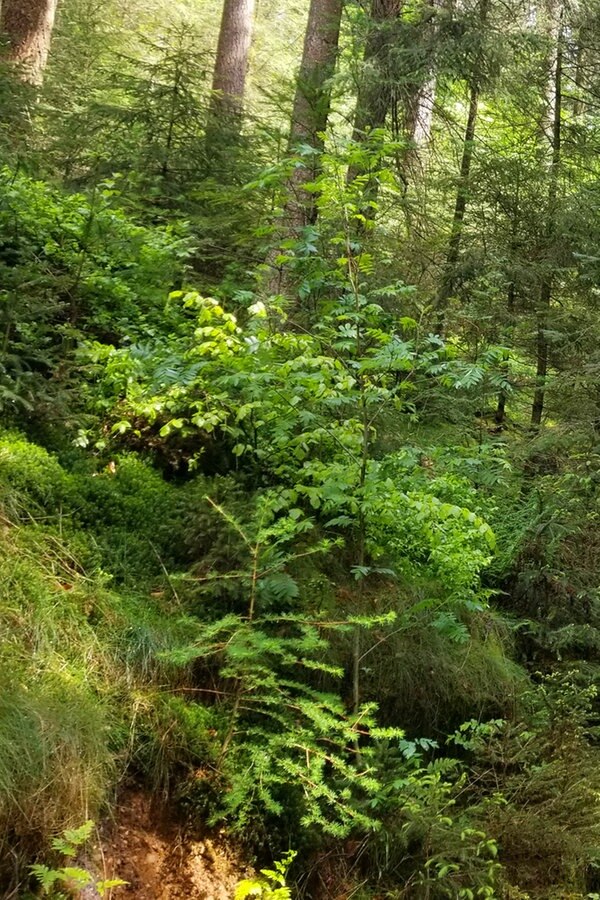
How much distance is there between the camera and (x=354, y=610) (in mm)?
4438

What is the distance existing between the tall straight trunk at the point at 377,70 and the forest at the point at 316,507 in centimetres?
4

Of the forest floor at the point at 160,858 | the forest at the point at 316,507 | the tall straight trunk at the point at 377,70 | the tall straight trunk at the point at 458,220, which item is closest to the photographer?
the forest floor at the point at 160,858

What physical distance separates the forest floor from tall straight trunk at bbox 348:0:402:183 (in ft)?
21.4

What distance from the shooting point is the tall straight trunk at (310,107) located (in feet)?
22.7

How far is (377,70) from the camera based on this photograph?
24.6 ft

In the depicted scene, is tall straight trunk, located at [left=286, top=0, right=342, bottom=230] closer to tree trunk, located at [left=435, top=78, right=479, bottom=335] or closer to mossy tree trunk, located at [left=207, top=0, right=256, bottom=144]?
tree trunk, located at [left=435, top=78, right=479, bottom=335]

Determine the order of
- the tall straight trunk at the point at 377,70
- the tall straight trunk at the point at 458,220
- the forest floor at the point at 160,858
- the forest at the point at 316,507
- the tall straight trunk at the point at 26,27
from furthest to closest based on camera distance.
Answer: the tall straight trunk at the point at 26,27
the tall straight trunk at the point at 458,220
the tall straight trunk at the point at 377,70
the forest at the point at 316,507
the forest floor at the point at 160,858

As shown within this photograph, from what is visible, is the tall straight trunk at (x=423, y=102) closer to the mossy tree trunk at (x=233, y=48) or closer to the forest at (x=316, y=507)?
the forest at (x=316, y=507)

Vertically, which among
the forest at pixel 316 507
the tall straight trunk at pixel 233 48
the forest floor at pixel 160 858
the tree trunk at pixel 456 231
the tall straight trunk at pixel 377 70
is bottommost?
the forest floor at pixel 160 858

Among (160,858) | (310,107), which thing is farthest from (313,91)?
(160,858)

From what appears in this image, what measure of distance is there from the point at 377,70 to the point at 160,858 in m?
7.50

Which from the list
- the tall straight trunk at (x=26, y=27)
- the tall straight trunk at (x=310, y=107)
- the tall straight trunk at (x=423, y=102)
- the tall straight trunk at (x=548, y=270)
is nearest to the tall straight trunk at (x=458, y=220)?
the tall straight trunk at (x=423, y=102)

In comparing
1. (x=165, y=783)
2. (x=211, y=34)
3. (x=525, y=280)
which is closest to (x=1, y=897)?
(x=165, y=783)

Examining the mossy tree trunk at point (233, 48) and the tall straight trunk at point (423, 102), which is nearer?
the tall straight trunk at point (423, 102)
